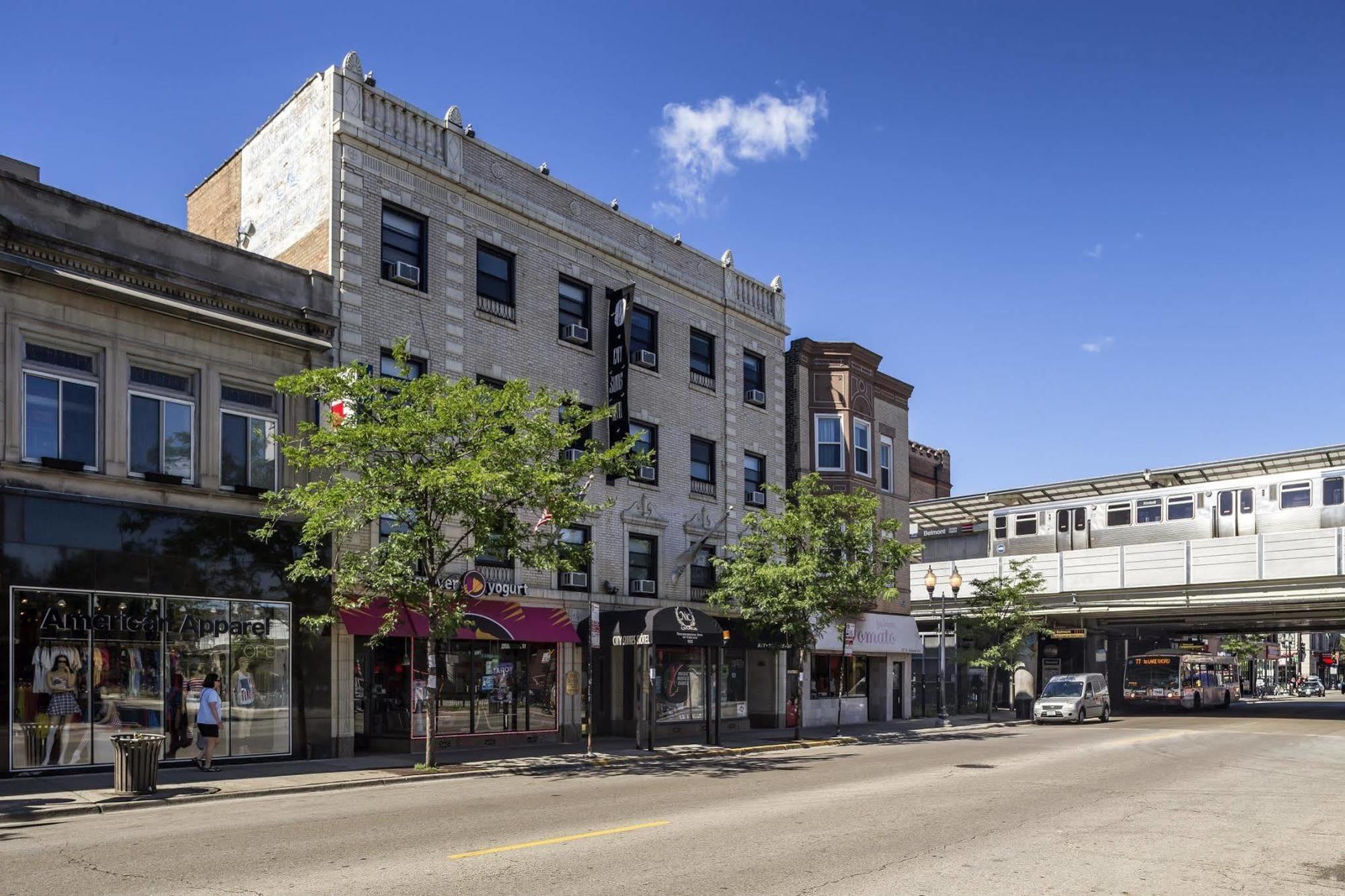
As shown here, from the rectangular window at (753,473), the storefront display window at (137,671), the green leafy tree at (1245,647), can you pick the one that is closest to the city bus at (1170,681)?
the rectangular window at (753,473)

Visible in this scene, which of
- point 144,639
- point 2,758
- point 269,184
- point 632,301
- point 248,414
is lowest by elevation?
point 2,758

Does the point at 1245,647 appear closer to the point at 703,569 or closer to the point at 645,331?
the point at 703,569

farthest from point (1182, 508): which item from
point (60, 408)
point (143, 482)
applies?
point (60, 408)

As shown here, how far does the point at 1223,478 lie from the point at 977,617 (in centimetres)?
1217

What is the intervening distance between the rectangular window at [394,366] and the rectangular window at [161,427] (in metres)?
4.12

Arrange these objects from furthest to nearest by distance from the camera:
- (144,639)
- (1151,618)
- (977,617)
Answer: (1151,618)
(977,617)
(144,639)

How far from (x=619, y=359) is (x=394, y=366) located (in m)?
6.63

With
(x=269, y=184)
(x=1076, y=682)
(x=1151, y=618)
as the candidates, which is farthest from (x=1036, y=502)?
(x=269, y=184)

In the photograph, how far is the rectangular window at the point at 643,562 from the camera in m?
29.7

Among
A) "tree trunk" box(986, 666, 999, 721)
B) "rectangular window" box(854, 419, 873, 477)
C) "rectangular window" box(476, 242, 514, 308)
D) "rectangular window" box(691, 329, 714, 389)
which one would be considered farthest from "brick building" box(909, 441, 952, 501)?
"rectangular window" box(476, 242, 514, 308)

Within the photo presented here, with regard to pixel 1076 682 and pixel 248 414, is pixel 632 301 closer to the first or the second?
pixel 248 414

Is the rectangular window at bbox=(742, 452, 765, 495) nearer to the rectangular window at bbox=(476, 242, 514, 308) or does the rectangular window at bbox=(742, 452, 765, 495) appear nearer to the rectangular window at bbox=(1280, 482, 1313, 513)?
the rectangular window at bbox=(476, 242, 514, 308)

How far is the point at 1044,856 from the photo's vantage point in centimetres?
1120

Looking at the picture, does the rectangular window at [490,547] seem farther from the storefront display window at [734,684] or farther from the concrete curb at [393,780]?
the storefront display window at [734,684]
